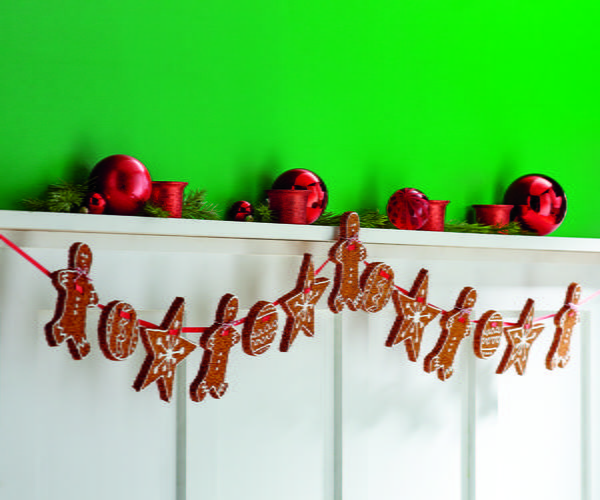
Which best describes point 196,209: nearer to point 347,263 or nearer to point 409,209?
point 347,263

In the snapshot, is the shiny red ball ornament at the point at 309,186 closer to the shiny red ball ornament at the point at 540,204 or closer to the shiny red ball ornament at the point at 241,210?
the shiny red ball ornament at the point at 241,210

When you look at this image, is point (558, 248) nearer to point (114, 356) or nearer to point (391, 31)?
point (391, 31)

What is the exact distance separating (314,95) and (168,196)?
0.37 meters

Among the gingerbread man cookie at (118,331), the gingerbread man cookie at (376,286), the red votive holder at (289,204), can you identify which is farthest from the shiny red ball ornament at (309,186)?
the gingerbread man cookie at (118,331)

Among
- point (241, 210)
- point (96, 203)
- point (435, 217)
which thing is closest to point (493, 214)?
point (435, 217)

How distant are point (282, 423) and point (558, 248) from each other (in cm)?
→ 63

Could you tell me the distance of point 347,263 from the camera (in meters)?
1.19

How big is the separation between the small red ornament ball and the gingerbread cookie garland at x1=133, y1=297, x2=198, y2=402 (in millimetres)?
420

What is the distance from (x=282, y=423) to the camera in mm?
1236

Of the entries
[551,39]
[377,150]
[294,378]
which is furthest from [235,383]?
[551,39]

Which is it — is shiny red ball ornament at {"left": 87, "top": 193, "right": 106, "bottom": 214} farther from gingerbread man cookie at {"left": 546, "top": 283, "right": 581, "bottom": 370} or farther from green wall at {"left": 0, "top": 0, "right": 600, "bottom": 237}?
gingerbread man cookie at {"left": 546, "top": 283, "right": 581, "bottom": 370}

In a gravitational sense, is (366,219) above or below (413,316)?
above

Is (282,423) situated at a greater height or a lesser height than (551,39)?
lesser

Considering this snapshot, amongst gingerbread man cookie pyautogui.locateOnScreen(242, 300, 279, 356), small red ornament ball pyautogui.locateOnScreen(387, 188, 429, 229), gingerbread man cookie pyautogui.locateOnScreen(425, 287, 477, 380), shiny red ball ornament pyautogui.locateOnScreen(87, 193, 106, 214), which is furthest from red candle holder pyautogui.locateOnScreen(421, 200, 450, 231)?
shiny red ball ornament pyautogui.locateOnScreen(87, 193, 106, 214)
